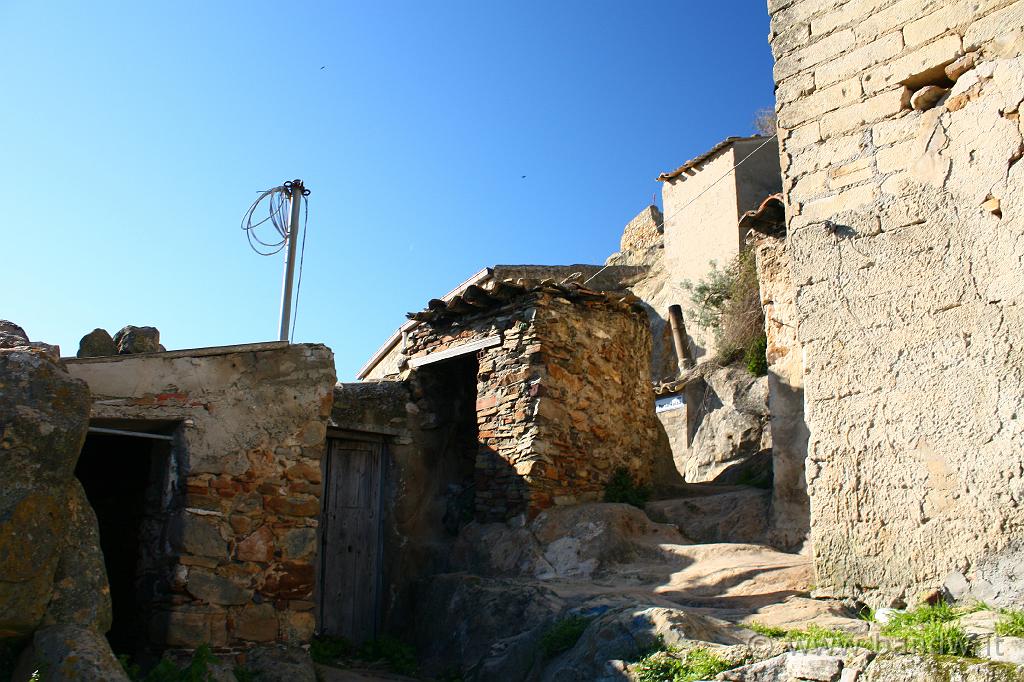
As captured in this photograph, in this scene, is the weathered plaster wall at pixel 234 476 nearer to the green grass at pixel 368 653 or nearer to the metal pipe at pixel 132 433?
the metal pipe at pixel 132 433

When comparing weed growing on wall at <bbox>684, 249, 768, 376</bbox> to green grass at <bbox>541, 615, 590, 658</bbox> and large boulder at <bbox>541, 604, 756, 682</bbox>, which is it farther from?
large boulder at <bbox>541, 604, 756, 682</bbox>

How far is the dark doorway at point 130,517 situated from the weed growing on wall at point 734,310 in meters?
8.45

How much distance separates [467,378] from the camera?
9805 mm

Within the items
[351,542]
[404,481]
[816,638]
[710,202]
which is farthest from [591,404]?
[710,202]

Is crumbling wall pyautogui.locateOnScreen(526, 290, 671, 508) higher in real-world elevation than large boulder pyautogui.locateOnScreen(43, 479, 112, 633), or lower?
higher

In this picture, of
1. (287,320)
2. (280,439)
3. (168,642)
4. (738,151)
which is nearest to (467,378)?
(287,320)

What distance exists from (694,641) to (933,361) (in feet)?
6.37

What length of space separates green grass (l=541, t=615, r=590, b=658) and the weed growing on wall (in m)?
7.68

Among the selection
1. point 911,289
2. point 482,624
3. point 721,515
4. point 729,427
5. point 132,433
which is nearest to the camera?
point 911,289

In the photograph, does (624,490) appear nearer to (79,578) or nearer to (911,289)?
(911,289)

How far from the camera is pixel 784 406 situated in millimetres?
7820

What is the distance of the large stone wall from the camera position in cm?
A: 442

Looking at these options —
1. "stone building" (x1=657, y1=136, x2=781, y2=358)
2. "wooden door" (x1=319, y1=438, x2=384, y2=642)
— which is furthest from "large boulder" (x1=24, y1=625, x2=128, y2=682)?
"stone building" (x1=657, y1=136, x2=781, y2=358)

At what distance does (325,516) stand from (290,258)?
2542 mm
